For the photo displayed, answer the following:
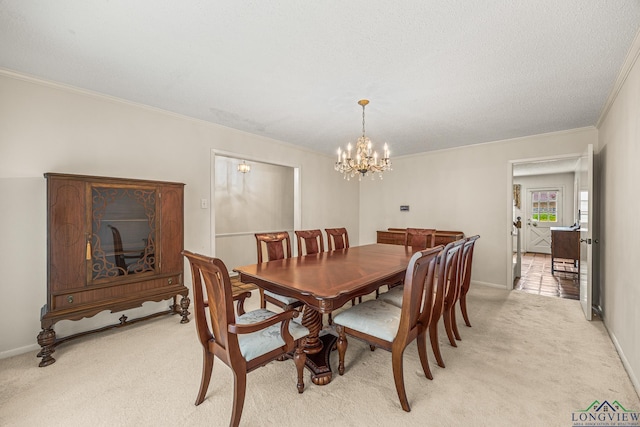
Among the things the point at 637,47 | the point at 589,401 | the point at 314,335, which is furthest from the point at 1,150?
the point at 637,47

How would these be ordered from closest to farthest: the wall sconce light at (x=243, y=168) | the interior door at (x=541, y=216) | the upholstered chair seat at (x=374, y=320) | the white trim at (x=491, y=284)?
the upholstered chair seat at (x=374, y=320) < the white trim at (x=491, y=284) < the wall sconce light at (x=243, y=168) < the interior door at (x=541, y=216)

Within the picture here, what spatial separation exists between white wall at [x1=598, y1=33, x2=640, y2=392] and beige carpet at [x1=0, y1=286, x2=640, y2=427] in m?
0.25

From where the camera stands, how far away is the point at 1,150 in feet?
7.34

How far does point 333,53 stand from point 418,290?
1.77m

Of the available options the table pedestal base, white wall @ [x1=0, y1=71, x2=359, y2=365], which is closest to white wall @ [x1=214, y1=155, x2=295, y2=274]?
white wall @ [x1=0, y1=71, x2=359, y2=365]

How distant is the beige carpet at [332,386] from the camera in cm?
160

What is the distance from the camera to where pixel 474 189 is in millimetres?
4578

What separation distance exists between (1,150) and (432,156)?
555 centimetres

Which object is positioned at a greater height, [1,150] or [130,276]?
[1,150]

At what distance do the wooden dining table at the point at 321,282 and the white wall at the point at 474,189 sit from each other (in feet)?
8.32

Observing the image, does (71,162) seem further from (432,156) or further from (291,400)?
(432,156)

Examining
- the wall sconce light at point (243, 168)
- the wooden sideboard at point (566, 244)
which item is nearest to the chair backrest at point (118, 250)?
the wall sconce light at point (243, 168)

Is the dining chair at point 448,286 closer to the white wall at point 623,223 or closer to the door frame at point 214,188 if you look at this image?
the white wall at point 623,223

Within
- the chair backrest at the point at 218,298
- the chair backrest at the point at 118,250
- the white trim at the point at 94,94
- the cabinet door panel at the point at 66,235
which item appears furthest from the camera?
the chair backrest at the point at 118,250
